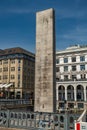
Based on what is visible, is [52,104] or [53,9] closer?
[52,104]

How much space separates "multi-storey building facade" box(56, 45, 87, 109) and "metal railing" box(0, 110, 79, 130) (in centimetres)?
5127

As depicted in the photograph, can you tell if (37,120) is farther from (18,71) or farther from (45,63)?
(18,71)

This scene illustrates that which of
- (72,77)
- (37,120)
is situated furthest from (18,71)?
(37,120)

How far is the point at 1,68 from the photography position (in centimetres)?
10206

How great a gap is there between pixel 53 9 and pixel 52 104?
29.4 ft

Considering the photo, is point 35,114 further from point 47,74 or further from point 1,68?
point 1,68

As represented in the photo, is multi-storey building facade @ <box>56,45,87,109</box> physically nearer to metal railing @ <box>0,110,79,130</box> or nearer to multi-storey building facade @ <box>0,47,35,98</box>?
multi-storey building facade @ <box>0,47,35,98</box>

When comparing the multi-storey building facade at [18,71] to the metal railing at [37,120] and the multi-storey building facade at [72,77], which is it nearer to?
the multi-storey building facade at [72,77]

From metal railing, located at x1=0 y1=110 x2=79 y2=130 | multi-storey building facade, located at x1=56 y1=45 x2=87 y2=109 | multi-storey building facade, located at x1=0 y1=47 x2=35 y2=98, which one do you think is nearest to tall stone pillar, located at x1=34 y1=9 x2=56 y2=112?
metal railing, located at x1=0 y1=110 x2=79 y2=130

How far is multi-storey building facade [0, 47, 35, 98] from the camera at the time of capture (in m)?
94.1

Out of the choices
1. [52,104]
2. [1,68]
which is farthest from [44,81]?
[1,68]

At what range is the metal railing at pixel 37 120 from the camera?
13.0 m

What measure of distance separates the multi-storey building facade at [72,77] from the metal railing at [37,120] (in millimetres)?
51270

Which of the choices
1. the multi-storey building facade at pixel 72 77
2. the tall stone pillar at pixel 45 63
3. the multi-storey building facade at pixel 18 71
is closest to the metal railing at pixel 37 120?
the tall stone pillar at pixel 45 63
